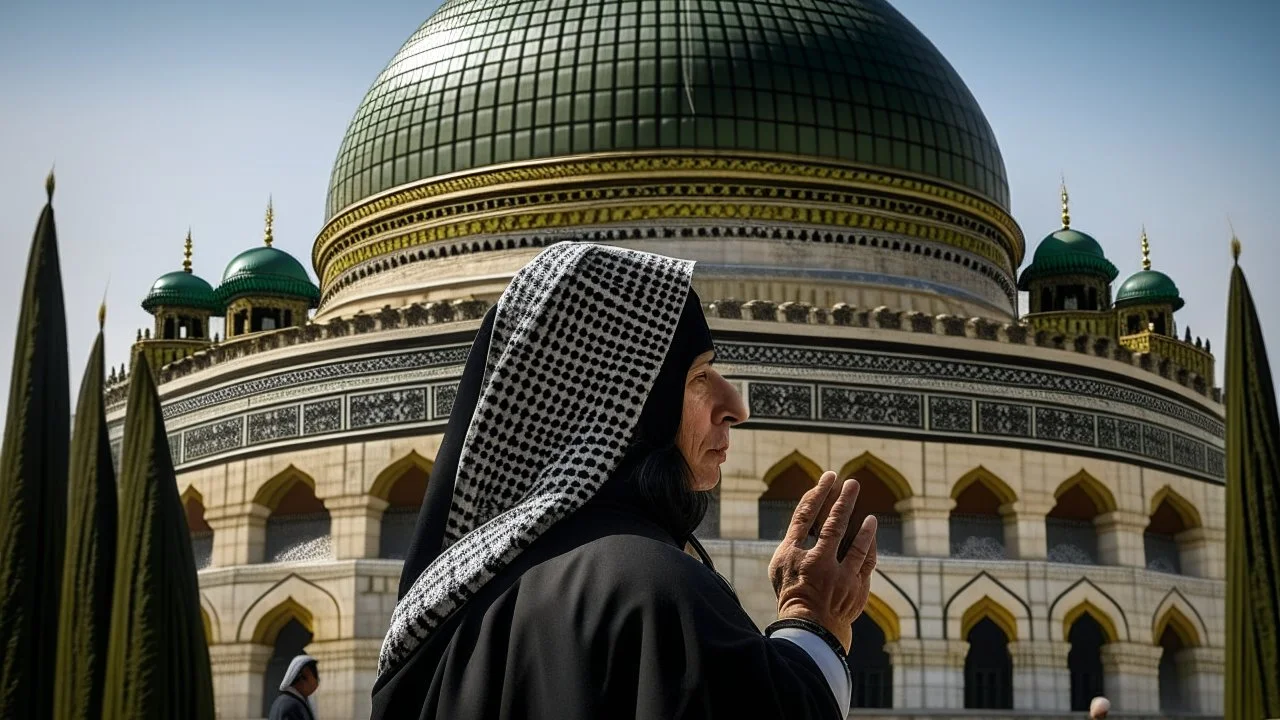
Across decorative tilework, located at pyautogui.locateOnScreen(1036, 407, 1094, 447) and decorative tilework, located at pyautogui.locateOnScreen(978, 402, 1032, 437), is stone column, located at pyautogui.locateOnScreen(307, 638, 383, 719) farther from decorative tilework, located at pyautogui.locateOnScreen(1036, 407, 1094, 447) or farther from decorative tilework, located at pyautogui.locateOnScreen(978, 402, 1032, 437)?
decorative tilework, located at pyautogui.locateOnScreen(1036, 407, 1094, 447)

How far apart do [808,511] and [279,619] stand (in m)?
16.9

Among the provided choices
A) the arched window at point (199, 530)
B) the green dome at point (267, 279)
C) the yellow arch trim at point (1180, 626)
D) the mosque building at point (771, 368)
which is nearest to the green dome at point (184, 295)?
the green dome at point (267, 279)

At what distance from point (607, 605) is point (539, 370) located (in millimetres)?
411

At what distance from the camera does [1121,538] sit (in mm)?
19391

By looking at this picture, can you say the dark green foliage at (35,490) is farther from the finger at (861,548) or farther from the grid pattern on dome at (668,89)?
the grid pattern on dome at (668,89)

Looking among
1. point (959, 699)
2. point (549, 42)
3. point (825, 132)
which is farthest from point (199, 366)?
point (959, 699)

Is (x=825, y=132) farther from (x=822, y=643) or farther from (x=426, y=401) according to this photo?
(x=822, y=643)

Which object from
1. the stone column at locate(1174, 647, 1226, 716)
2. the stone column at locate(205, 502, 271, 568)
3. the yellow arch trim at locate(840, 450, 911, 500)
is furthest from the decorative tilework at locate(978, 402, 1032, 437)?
the stone column at locate(205, 502, 271, 568)

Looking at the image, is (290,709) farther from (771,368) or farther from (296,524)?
(296,524)

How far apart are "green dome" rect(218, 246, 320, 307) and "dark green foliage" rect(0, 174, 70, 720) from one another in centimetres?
1650

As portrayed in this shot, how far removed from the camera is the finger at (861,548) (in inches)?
92.2

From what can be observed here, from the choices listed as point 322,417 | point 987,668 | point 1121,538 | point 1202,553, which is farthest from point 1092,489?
point 322,417

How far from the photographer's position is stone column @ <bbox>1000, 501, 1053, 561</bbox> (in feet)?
61.8

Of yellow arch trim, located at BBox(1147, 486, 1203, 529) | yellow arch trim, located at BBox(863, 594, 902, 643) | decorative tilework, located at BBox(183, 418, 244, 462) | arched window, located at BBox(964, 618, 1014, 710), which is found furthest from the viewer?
yellow arch trim, located at BBox(1147, 486, 1203, 529)
